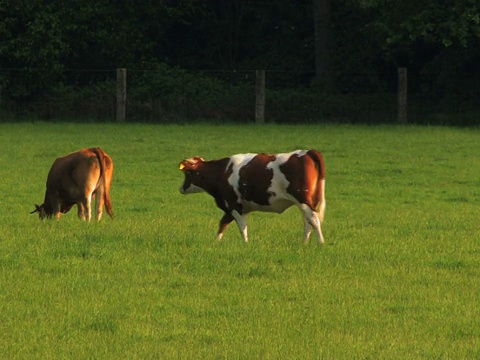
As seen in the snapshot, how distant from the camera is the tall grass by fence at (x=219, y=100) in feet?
123

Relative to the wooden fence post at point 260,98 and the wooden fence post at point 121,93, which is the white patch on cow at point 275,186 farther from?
the wooden fence post at point 121,93

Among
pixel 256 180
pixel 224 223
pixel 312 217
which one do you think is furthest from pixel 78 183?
pixel 312 217

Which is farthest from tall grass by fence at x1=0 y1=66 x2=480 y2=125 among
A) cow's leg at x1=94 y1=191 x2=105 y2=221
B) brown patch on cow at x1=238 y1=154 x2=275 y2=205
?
brown patch on cow at x1=238 y1=154 x2=275 y2=205

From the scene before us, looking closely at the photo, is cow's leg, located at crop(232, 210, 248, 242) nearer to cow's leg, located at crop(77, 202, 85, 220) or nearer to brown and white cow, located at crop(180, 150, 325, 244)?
brown and white cow, located at crop(180, 150, 325, 244)

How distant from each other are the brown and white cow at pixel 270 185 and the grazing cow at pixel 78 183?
195cm

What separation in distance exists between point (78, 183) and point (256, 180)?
2.81m

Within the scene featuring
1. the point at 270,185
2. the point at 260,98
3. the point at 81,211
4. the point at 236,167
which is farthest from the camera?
the point at 260,98

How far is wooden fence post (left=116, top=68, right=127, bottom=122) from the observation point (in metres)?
37.4

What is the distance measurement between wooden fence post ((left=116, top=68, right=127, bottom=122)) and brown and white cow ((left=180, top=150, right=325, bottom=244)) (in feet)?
81.6

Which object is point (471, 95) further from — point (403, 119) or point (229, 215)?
point (229, 215)

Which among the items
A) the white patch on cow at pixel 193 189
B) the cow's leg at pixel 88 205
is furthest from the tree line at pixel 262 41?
the white patch on cow at pixel 193 189

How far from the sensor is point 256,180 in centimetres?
1225

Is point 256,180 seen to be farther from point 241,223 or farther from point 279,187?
point 241,223

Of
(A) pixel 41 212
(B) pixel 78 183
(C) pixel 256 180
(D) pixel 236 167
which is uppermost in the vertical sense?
(D) pixel 236 167
